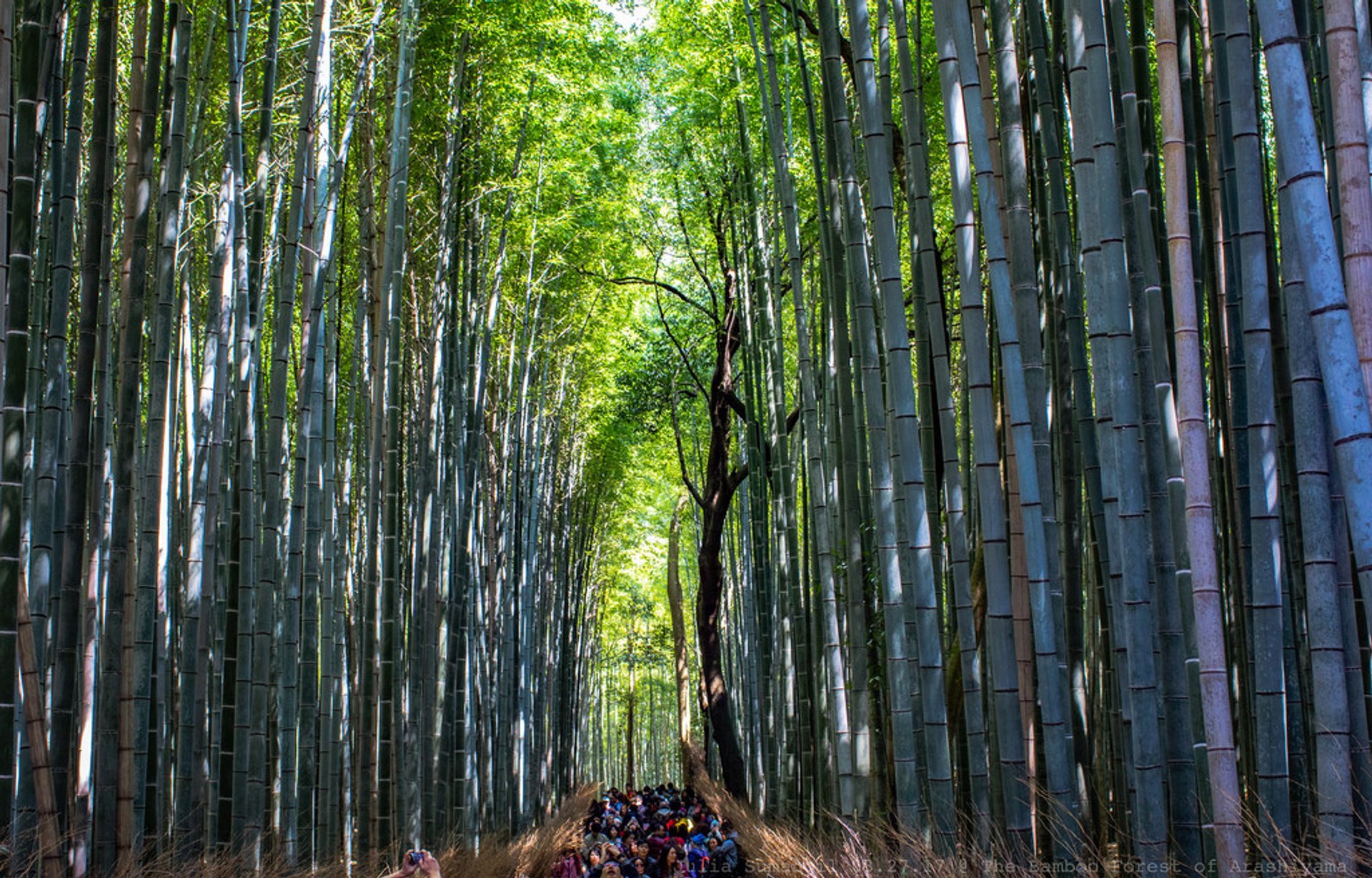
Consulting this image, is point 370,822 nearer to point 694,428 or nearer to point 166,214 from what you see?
point 166,214

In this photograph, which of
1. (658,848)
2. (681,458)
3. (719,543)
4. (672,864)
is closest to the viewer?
(672,864)

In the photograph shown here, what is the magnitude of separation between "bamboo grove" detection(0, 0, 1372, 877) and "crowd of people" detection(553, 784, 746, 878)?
660mm

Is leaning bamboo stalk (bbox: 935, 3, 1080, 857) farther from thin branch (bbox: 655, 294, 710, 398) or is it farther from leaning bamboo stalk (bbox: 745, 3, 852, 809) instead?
thin branch (bbox: 655, 294, 710, 398)

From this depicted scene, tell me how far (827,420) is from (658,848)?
2833 millimetres

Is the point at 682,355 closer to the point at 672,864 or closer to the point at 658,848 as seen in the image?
the point at 658,848

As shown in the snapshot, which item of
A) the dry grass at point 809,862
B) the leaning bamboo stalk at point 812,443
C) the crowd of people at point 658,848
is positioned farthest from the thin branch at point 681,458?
the leaning bamboo stalk at point 812,443

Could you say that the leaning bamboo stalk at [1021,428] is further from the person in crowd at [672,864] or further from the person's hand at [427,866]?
the person in crowd at [672,864]

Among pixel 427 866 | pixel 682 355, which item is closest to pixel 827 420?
pixel 427 866

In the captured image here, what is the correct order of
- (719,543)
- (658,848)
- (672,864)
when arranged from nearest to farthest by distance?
(672,864), (658,848), (719,543)

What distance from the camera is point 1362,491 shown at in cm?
224

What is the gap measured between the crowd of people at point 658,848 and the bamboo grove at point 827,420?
2.16 feet

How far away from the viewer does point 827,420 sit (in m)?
6.07

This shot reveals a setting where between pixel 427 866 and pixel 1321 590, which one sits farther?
pixel 427 866

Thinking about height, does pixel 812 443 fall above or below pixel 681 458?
below
